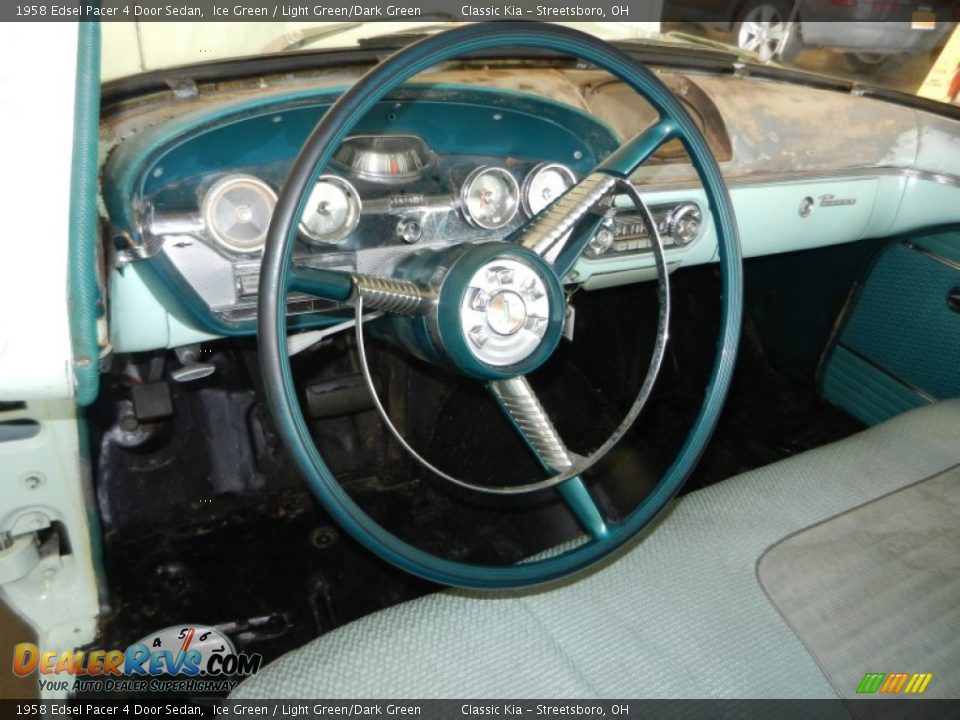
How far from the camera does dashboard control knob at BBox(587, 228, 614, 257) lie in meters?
1.37

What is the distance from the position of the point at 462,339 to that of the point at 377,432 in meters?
1.18

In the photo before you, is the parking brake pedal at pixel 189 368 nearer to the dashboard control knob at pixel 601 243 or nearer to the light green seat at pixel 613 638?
the light green seat at pixel 613 638

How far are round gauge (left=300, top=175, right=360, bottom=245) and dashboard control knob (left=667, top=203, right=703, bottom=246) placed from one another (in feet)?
2.22

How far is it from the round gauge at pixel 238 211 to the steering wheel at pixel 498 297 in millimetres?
184

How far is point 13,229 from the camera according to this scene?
774mm

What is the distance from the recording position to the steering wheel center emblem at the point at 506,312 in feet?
3.21

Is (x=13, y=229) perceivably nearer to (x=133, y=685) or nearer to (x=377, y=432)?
(x=133, y=685)

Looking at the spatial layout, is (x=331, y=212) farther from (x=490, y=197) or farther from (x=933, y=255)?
(x=933, y=255)

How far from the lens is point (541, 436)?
109 cm

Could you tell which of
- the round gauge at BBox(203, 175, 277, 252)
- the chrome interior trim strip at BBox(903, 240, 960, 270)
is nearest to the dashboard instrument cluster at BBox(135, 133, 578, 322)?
the round gauge at BBox(203, 175, 277, 252)

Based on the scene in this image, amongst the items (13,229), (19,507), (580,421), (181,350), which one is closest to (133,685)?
(19,507)

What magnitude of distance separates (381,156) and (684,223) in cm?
67

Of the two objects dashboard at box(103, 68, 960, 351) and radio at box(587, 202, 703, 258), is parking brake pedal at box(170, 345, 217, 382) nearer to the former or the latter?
dashboard at box(103, 68, 960, 351)

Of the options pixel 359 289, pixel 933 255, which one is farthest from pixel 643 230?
pixel 933 255
